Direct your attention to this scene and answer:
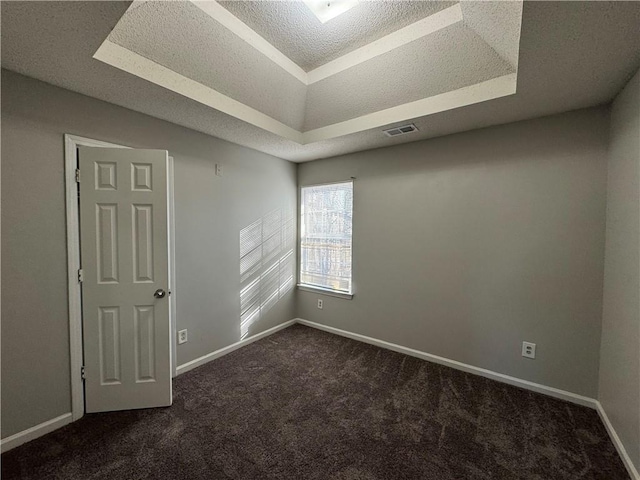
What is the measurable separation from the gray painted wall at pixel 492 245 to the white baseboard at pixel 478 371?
0.06 m

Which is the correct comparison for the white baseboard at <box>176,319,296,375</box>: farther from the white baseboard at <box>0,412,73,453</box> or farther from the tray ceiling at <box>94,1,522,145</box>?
the tray ceiling at <box>94,1,522,145</box>

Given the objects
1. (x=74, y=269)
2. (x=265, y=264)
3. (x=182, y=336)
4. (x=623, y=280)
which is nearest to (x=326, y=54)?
(x=265, y=264)

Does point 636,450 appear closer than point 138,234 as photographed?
Yes

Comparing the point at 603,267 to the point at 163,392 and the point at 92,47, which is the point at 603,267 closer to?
the point at 163,392

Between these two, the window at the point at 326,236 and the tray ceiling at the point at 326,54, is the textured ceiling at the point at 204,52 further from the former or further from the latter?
the window at the point at 326,236

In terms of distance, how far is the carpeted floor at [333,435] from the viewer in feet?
5.07

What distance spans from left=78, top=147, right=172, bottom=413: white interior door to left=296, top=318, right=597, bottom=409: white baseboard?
6.98ft

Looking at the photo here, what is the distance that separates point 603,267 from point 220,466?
3.05 meters

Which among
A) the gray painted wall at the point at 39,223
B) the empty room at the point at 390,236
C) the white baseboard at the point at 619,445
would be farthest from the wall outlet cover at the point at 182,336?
the white baseboard at the point at 619,445

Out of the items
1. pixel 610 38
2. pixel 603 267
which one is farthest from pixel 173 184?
pixel 603 267

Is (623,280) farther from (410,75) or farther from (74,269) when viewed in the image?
(74,269)

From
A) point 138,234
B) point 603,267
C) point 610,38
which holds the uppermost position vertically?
point 610,38

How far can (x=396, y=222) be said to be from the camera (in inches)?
120

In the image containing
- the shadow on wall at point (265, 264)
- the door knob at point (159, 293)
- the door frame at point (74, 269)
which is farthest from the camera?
the shadow on wall at point (265, 264)
